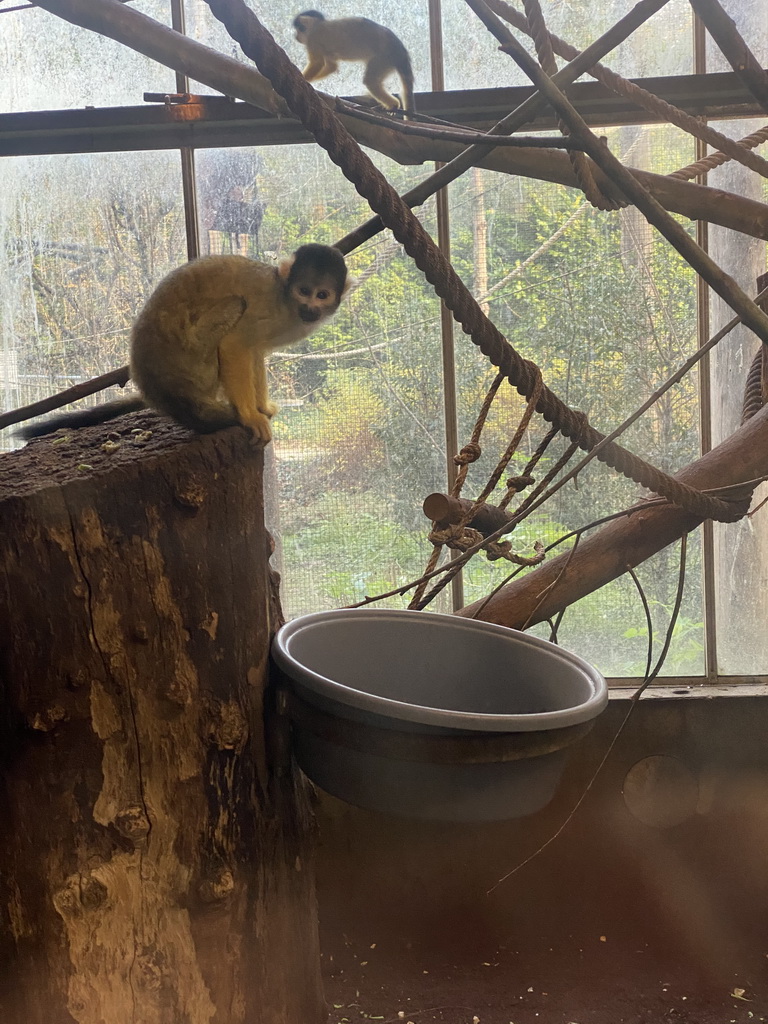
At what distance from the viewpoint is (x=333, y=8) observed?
3.30m

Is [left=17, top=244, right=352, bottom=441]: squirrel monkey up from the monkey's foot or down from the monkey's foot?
up

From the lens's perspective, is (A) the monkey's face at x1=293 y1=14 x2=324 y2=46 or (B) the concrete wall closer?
(B) the concrete wall

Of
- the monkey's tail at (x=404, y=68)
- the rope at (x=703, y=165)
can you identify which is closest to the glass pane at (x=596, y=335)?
the monkey's tail at (x=404, y=68)

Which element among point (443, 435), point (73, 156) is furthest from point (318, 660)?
point (73, 156)

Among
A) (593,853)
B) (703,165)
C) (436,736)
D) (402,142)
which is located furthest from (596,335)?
(436,736)

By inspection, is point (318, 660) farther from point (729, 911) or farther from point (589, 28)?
point (589, 28)

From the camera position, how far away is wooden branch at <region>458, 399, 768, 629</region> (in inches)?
98.7

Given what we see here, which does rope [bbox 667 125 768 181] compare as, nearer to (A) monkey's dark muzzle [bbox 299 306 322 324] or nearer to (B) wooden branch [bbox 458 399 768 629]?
(B) wooden branch [bbox 458 399 768 629]

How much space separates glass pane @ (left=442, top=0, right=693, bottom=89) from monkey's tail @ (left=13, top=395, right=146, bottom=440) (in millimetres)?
1956

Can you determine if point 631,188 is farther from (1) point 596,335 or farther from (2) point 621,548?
(1) point 596,335

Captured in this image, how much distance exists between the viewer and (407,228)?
A: 1778 mm

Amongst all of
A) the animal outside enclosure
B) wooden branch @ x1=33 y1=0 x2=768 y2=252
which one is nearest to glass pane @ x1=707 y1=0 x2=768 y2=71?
the animal outside enclosure

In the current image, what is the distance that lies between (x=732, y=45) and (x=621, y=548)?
139cm

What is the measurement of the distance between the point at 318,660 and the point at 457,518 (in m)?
0.63
